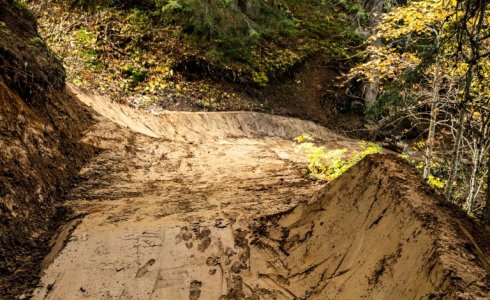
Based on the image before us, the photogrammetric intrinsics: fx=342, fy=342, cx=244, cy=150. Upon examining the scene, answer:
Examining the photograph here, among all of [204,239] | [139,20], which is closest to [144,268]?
[204,239]

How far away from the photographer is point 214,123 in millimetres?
10406

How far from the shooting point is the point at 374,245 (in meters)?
2.71

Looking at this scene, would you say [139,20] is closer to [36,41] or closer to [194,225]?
[36,41]

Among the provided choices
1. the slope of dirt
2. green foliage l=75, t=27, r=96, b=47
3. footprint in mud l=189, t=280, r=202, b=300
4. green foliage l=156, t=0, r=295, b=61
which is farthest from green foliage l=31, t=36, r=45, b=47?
footprint in mud l=189, t=280, r=202, b=300

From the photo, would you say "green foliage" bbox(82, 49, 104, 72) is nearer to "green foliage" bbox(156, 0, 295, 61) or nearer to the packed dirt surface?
"green foliage" bbox(156, 0, 295, 61)

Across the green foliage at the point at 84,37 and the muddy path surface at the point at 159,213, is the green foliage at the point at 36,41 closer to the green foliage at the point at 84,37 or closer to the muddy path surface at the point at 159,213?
the muddy path surface at the point at 159,213

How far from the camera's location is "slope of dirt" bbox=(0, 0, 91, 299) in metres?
3.34

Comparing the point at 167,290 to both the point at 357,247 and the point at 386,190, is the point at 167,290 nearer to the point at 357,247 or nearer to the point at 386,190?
the point at 357,247

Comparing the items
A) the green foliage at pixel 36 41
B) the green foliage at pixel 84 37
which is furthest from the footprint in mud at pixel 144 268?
the green foliage at pixel 84 37

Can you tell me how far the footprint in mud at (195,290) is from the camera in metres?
2.86

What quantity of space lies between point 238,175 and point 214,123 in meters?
4.82

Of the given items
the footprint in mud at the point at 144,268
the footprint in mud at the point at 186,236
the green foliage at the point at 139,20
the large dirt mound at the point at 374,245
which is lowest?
the footprint in mud at the point at 144,268

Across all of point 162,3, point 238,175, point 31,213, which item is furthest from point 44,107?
point 162,3

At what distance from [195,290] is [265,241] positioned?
0.92 m
